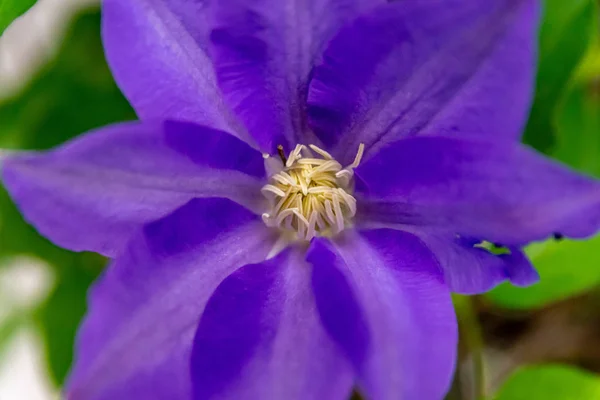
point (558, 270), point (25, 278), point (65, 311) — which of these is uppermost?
point (558, 270)

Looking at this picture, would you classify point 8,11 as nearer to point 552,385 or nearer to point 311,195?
point 311,195

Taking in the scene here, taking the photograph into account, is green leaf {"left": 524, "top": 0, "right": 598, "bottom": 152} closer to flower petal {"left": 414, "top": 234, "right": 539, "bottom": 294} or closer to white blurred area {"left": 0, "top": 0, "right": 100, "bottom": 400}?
flower petal {"left": 414, "top": 234, "right": 539, "bottom": 294}

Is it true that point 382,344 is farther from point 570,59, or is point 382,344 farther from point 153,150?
point 570,59

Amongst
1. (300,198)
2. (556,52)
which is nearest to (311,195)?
(300,198)

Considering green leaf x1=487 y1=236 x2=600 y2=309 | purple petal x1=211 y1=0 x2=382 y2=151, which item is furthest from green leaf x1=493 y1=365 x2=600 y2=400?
purple petal x1=211 y1=0 x2=382 y2=151

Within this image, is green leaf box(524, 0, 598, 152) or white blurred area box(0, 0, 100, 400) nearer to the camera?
green leaf box(524, 0, 598, 152)

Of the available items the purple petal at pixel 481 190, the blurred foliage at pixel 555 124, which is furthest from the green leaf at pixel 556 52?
the purple petal at pixel 481 190

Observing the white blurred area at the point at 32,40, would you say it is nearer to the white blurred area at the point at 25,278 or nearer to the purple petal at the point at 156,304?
the white blurred area at the point at 25,278
